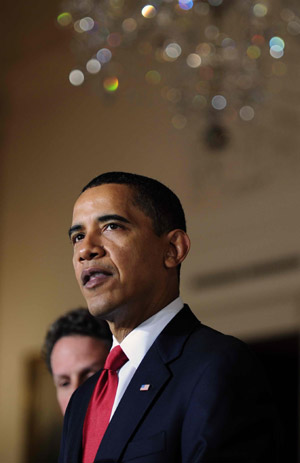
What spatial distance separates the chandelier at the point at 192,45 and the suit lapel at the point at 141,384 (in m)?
4.21

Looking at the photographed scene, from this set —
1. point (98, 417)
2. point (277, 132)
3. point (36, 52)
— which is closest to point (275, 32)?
point (277, 132)

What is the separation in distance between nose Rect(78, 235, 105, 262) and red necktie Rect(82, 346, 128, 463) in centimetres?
20

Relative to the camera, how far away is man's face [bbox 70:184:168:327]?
6.00 ft

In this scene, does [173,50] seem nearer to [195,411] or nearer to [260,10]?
[260,10]

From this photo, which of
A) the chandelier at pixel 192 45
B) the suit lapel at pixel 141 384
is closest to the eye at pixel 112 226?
the suit lapel at pixel 141 384

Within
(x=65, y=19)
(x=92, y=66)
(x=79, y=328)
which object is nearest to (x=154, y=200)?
(x=79, y=328)

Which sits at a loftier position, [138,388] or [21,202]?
[21,202]

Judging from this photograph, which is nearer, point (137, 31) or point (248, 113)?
point (137, 31)

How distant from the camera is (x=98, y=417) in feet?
6.07

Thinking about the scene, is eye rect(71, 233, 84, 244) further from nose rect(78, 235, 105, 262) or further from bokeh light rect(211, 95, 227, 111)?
bokeh light rect(211, 95, 227, 111)

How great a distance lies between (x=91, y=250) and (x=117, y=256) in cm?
6

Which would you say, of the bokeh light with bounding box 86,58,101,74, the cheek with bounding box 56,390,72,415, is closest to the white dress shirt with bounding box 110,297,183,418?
the cheek with bounding box 56,390,72,415

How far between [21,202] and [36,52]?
1838mm

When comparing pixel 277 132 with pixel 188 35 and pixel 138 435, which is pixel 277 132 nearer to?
pixel 188 35
